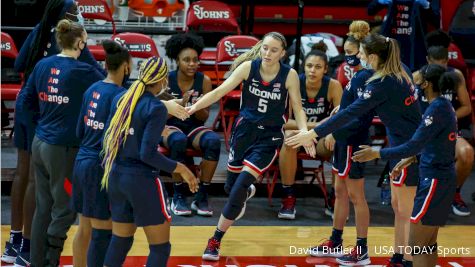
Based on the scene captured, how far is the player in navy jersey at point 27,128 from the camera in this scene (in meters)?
6.71

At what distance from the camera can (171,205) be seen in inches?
335

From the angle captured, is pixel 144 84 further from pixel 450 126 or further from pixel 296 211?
pixel 296 211

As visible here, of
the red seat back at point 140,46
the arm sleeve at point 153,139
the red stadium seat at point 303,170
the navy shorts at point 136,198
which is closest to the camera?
the arm sleeve at point 153,139

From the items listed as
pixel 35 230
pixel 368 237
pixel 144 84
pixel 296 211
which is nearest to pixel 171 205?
pixel 296 211

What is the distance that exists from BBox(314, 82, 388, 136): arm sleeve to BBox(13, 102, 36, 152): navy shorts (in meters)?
1.97

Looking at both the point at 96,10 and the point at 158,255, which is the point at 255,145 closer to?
the point at 158,255

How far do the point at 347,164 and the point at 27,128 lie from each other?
7.70 feet

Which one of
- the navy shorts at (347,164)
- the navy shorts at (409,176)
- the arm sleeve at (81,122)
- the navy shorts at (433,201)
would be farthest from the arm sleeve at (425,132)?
the arm sleeve at (81,122)

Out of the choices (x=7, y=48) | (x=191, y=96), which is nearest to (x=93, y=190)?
(x=191, y=96)

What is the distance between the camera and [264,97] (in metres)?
7.30

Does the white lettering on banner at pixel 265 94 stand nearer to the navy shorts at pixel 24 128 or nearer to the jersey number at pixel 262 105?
the jersey number at pixel 262 105

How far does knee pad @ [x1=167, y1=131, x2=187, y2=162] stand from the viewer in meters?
8.30

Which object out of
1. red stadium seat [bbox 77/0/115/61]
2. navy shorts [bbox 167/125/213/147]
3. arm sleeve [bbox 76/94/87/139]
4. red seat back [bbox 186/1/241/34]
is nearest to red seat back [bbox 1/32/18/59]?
red stadium seat [bbox 77/0/115/61]

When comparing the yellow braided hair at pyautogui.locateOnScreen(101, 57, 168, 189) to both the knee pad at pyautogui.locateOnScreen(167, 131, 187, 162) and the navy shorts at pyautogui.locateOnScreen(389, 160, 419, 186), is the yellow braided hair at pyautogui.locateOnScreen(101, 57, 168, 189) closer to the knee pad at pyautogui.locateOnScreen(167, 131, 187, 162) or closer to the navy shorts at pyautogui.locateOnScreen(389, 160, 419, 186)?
the navy shorts at pyautogui.locateOnScreen(389, 160, 419, 186)
